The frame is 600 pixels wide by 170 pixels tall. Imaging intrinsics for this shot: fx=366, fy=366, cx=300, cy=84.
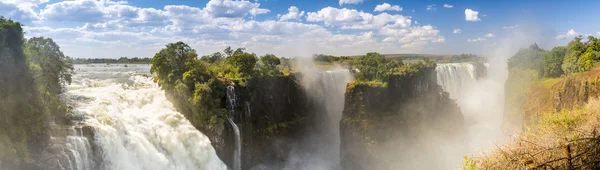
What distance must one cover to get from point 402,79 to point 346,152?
40.9 ft

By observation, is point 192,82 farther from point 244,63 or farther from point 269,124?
point 269,124

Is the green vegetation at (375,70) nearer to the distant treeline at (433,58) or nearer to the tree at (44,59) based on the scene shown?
the distant treeline at (433,58)

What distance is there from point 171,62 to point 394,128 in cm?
2237

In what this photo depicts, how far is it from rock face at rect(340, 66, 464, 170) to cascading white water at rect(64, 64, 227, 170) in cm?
1325

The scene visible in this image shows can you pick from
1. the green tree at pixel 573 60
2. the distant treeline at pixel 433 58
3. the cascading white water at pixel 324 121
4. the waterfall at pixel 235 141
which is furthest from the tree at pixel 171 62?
the green tree at pixel 573 60

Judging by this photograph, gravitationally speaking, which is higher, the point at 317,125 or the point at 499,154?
the point at 499,154

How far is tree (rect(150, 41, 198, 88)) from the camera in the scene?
2834 cm

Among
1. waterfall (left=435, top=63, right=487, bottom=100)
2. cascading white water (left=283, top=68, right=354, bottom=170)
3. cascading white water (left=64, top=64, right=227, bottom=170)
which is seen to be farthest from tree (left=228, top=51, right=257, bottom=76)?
waterfall (left=435, top=63, right=487, bottom=100)

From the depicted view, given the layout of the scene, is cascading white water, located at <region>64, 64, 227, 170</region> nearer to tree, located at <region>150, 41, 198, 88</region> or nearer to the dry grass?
tree, located at <region>150, 41, 198, 88</region>

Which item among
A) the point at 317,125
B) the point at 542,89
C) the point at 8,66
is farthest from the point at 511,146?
the point at 317,125

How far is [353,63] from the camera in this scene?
147 feet

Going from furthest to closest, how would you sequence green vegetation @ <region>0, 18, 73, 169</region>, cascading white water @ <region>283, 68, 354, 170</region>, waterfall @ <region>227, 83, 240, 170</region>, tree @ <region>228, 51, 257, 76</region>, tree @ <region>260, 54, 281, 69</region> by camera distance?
1. tree @ <region>260, 54, 281, 69</region>
2. cascading white water @ <region>283, 68, 354, 170</region>
3. tree @ <region>228, 51, 257, 76</region>
4. waterfall @ <region>227, 83, 240, 170</region>
5. green vegetation @ <region>0, 18, 73, 169</region>

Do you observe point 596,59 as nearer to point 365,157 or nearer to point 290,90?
point 365,157

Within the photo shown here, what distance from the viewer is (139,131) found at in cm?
2267
